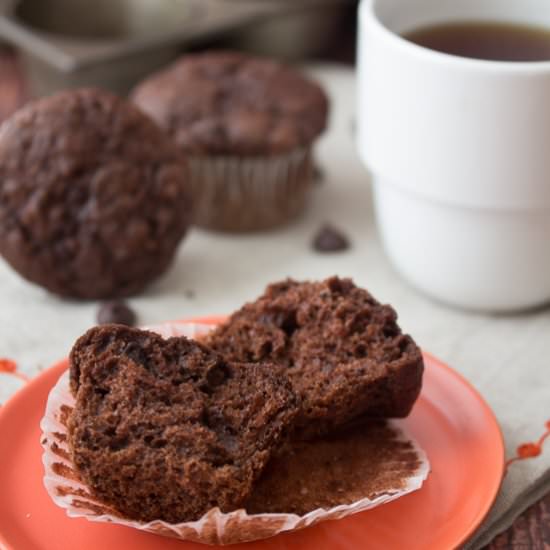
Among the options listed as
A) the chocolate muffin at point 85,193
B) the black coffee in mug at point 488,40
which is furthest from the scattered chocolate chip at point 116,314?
the black coffee in mug at point 488,40

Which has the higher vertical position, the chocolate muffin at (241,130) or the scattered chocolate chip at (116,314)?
the chocolate muffin at (241,130)

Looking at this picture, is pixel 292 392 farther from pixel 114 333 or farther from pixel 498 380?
pixel 498 380

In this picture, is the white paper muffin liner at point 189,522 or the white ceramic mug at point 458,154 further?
the white ceramic mug at point 458,154

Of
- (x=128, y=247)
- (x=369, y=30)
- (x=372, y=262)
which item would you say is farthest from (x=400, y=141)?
(x=128, y=247)

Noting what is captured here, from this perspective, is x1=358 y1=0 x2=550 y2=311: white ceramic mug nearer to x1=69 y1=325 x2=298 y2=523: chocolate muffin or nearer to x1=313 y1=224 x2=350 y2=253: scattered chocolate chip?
x1=313 y1=224 x2=350 y2=253: scattered chocolate chip

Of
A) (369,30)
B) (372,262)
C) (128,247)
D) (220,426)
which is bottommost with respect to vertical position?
(372,262)

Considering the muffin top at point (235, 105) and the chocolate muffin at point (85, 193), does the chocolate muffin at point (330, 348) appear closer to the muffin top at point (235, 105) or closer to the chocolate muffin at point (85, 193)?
the chocolate muffin at point (85, 193)
